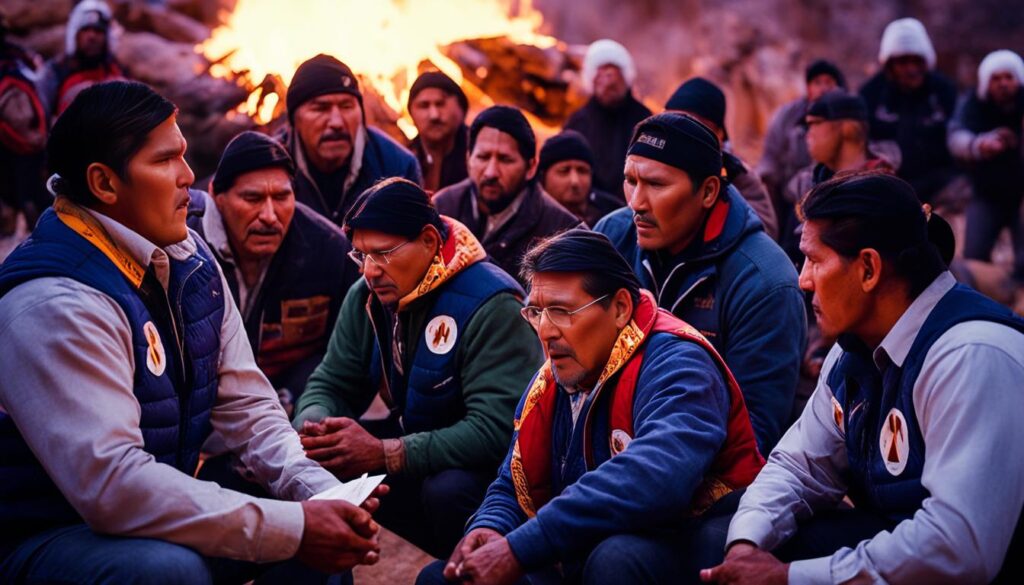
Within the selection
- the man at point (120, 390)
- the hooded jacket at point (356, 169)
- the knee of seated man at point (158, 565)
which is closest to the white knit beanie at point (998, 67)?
the hooded jacket at point (356, 169)

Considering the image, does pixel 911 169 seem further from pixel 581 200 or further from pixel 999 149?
pixel 581 200

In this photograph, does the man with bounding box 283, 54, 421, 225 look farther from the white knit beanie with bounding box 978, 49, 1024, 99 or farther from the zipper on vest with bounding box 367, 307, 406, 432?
the white knit beanie with bounding box 978, 49, 1024, 99

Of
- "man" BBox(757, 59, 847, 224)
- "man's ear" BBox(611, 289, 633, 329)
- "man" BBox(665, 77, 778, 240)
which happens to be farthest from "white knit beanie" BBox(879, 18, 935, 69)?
"man's ear" BBox(611, 289, 633, 329)

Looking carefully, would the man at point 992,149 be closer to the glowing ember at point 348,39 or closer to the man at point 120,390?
the glowing ember at point 348,39

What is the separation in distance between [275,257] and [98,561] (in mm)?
2457

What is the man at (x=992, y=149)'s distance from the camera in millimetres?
9039

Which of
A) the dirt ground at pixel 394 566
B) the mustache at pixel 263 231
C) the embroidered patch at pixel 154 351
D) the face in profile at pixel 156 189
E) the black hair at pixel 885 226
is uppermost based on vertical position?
the black hair at pixel 885 226

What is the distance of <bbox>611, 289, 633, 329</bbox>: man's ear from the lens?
3.66 meters

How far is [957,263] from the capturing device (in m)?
9.39

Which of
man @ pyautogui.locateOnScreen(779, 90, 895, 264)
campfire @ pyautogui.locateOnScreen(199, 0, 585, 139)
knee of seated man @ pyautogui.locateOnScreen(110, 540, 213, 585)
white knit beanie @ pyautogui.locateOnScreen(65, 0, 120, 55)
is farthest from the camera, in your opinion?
campfire @ pyautogui.locateOnScreen(199, 0, 585, 139)

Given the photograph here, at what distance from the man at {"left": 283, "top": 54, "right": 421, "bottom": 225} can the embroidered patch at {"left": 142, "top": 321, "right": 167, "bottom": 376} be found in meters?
2.94

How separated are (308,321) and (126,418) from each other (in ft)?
7.61

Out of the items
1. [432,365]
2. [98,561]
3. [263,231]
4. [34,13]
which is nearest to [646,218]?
[432,365]

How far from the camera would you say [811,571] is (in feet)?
10.3
